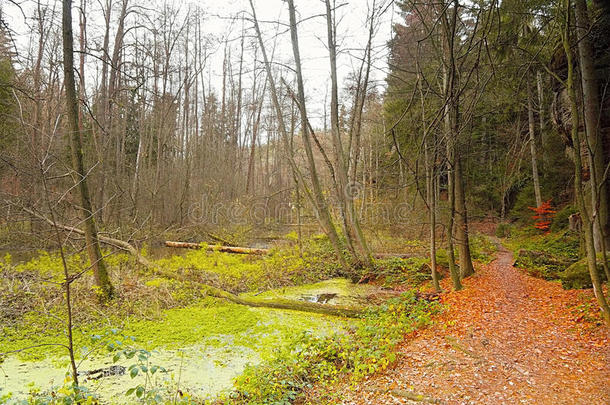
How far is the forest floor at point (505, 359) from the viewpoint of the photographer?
336 cm

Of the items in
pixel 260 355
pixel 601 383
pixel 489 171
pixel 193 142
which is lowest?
pixel 260 355

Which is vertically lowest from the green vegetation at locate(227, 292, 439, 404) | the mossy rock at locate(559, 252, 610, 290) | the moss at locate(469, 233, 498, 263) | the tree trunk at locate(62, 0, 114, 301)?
the green vegetation at locate(227, 292, 439, 404)

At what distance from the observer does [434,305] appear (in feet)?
19.9

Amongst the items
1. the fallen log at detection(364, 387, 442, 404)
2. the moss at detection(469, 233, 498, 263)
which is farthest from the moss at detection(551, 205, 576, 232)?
the fallen log at detection(364, 387, 442, 404)

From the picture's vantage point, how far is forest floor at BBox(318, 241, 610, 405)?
3.36 m

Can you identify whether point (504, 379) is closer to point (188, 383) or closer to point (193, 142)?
point (188, 383)

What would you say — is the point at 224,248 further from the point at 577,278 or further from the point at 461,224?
the point at 577,278

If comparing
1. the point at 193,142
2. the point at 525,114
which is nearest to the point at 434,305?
the point at 525,114

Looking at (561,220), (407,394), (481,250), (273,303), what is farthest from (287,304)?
(561,220)

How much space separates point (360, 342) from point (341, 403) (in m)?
1.46

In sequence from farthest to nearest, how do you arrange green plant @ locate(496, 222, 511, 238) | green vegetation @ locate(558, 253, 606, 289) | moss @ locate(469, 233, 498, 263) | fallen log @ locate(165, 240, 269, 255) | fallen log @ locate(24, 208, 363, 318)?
green plant @ locate(496, 222, 511, 238) → fallen log @ locate(165, 240, 269, 255) → moss @ locate(469, 233, 498, 263) → fallen log @ locate(24, 208, 363, 318) → green vegetation @ locate(558, 253, 606, 289)

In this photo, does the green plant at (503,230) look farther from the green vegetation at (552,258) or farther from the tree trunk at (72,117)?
the tree trunk at (72,117)

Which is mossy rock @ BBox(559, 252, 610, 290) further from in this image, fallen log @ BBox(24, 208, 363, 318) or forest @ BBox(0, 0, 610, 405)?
fallen log @ BBox(24, 208, 363, 318)

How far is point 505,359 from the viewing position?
4016 millimetres
